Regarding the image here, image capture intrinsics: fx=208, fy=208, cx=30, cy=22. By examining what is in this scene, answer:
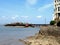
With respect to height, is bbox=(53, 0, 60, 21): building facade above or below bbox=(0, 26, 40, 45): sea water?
above

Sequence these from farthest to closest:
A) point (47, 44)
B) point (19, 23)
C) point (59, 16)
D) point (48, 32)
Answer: point (19, 23) < point (59, 16) < point (48, 32) < point (47, 44)

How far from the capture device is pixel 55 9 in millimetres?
70250

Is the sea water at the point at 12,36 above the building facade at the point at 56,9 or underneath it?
underneath

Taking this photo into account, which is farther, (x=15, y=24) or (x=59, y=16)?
(x=15, y=24)

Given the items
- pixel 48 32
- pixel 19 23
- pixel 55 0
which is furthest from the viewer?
pixel 19 23

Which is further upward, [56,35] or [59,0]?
[59,0]

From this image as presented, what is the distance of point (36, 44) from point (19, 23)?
142m

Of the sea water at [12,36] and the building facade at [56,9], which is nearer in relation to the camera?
the sea water at [12,36]

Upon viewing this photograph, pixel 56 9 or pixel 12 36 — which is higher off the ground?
pixel 56 9

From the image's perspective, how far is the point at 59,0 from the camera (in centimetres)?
6931

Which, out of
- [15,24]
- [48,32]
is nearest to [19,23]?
[15,24]

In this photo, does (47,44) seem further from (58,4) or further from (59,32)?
(58,4)

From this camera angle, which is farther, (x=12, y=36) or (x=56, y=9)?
(x=56, y=9)

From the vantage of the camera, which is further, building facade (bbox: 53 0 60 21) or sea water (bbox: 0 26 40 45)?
building facade (bbox: 53 0 60 21)
